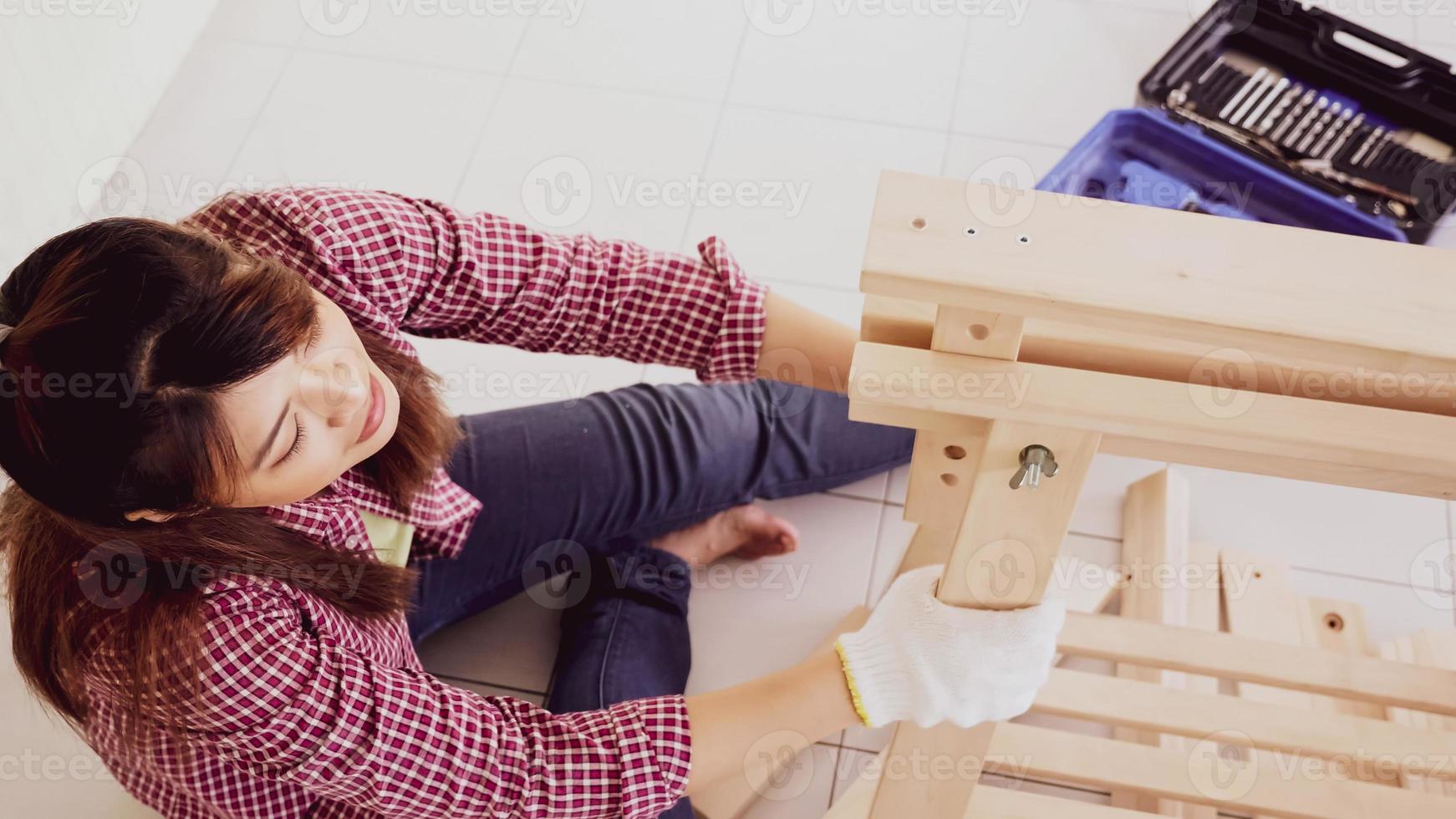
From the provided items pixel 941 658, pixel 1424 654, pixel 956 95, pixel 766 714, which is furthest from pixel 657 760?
pixel 956 95

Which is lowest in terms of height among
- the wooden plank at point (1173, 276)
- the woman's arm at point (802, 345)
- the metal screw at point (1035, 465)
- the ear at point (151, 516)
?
the ear at point (151, 516)

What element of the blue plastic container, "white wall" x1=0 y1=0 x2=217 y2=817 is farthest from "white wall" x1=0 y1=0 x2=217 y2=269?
the blue plastic container

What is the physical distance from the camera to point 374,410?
80cm

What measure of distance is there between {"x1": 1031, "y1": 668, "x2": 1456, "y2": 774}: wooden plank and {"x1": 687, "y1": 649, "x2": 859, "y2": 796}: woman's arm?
0.90ft

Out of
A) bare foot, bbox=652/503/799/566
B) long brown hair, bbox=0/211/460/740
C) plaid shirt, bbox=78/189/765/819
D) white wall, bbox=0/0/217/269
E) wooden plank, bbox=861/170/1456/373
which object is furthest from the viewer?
white wall, bbox=0/0/217/269

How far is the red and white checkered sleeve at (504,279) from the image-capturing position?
0.87m

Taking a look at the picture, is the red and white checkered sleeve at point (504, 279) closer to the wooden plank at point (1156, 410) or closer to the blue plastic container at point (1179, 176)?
the wooden plank at point (1156, 410)

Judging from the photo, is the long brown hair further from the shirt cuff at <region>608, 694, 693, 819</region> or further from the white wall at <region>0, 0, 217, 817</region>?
the white wall at <region>0, 0, 217, 817</region>

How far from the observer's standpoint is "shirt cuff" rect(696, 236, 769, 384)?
36.9 inches

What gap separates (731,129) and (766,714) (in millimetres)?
1061

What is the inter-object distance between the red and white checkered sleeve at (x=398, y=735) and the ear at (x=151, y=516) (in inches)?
2.5

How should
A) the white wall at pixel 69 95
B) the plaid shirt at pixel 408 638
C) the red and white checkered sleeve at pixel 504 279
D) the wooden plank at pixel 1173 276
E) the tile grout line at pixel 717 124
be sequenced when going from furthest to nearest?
the tile grout line at pixel 717 124 → the white wall at pixel 69 95 → the red and white checkered sleeve at pixel 504 279 → the plaid shirt at pixel 408 638 → the wooden plank at pixel 1173 276

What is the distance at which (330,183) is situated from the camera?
64.0 inches

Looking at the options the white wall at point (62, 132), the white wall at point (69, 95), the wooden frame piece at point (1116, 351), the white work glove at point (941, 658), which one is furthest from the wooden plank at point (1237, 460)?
the white wall at point (69, 95)
